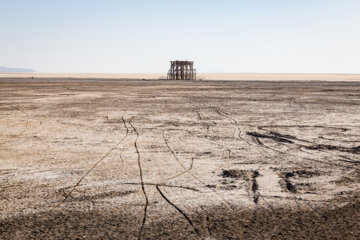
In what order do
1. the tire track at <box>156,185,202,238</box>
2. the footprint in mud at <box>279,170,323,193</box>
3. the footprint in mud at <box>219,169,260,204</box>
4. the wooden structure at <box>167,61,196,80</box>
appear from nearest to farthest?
the tire track at <box>156,185,202,238</box>, the footprint in mud at <box>219,169,260,204</box>, the footprint in mud at <box>279,170,323,193</box>, the wooden structure at <box>167,61,196,80</box>

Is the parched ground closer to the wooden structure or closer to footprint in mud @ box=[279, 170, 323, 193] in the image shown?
footprint in mud @ box=[279, 170, 323, 193]

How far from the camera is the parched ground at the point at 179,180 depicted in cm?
366

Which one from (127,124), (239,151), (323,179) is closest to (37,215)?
(323,179)

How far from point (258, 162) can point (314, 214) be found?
2289 mm

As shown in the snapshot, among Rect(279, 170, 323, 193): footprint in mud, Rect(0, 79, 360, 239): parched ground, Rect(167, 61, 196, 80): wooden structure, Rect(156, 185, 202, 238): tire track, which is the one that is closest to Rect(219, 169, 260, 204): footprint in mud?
Rect(0, 79, 360, 239): parched ground

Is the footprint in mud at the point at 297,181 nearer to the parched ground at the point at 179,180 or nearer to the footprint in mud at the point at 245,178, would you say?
the parched ground at the point at 179,180

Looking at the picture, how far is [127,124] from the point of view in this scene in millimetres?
10406

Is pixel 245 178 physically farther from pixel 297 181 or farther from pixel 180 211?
pixel 180 211

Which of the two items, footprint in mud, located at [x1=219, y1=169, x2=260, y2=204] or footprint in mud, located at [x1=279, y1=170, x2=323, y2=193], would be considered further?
footprint in mud, located at [x1=279, y1=170, x2=323, y2=193]

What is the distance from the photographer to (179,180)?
5176mm

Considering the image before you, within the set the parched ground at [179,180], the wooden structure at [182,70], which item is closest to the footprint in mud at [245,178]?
the parched ground at [179,180]

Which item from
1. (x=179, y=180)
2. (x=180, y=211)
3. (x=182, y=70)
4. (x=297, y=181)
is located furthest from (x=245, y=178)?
(x=182, y=70)

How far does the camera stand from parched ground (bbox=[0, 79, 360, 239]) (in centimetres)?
366

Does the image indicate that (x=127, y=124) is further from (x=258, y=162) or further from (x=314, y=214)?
(x=314, y=214)
